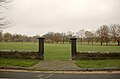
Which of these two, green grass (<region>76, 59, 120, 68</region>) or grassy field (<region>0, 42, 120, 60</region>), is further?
grassy field (<region>0, 42, 120, 60</region>)

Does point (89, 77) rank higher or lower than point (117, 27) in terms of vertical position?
lower

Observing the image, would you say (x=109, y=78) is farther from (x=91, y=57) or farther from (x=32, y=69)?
(x=91, y=57)

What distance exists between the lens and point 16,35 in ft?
371

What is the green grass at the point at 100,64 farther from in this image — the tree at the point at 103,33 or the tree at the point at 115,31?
the tree at the point at 103,33

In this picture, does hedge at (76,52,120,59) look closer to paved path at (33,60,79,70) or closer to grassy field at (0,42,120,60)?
grassy field at (0,42,120,60)

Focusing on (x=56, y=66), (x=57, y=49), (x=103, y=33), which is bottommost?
(x=56, y=66)

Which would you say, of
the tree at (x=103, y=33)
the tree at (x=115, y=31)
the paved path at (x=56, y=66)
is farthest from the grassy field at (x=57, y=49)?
the tree at (x=103, y=33)

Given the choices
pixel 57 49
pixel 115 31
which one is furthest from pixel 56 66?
pixel 115 31

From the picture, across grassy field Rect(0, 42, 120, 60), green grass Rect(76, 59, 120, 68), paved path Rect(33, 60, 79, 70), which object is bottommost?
paved path Rect(33, 60, 79, 70)

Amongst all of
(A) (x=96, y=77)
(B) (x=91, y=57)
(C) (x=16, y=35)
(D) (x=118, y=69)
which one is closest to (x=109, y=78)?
(A) (x=96, y=77)

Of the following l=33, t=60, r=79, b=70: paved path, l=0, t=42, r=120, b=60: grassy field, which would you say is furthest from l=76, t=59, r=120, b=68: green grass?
l=0, t=42, r=120, b=60: grassy field

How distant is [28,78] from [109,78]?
153 inches

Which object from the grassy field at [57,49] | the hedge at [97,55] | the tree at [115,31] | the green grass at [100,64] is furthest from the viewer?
the tree at [115,31]

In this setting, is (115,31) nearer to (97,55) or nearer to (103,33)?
(103,33)
